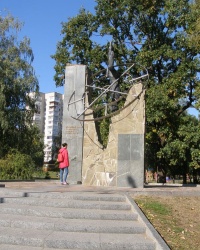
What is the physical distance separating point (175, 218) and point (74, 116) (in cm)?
823

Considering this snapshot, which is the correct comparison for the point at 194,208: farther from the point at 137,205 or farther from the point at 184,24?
the point at 184,24

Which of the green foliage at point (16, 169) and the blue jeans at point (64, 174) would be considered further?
the green foliage at point (16, 169)

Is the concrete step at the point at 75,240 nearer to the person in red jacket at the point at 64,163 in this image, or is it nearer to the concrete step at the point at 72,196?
the concrete step at the point at 72,196

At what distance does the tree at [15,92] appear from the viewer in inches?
1161

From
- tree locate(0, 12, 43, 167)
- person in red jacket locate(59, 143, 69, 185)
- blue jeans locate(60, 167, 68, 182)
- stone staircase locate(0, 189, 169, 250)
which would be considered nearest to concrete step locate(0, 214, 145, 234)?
stone staircase locate(0, 189, 169, 250)

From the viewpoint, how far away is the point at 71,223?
294 inches

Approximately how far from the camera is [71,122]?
51.3 ft

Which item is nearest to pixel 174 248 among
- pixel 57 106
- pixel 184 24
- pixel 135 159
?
pixel 135 159

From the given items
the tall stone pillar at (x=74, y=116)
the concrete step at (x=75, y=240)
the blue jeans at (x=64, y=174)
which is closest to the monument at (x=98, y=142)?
the tall stone pillar at (x=74, y=116)

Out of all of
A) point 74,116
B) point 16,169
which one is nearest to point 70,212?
point 74,116

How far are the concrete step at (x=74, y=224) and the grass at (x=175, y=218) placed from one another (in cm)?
60

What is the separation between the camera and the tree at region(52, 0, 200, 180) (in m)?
23.4

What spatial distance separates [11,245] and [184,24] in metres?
21.6

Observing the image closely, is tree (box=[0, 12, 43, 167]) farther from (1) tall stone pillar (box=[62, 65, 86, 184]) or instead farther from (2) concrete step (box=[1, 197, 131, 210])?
(2) concrete step (box=[1, 197, 131, 210])
